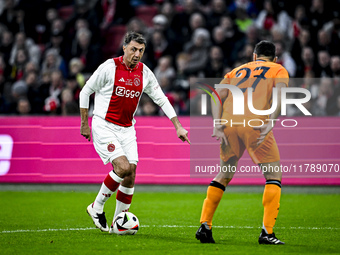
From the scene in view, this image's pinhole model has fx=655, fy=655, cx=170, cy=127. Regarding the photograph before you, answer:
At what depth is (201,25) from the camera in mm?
15758

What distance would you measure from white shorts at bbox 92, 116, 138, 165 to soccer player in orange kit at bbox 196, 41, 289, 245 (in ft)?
4.28

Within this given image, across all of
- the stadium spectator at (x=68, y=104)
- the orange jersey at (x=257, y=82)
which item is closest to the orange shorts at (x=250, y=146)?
the orange jersey at (x=257, y=82)

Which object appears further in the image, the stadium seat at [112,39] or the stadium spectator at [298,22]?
the stadium seat at [112,39]

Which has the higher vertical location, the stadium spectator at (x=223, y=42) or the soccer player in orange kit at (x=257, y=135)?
the stadium spectator at (x=223, y=42)

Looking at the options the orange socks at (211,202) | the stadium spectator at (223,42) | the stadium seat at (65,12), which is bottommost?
the orange socks at (211,202)

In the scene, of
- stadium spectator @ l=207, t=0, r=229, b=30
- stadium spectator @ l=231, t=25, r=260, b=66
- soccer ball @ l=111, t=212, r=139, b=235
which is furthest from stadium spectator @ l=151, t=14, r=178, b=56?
soccer ball @ l=111, t=212, r=139, b=235

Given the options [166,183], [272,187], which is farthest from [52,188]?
[272,187]

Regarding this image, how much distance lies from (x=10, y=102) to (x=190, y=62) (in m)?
4.53

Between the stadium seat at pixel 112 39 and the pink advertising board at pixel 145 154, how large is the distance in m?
4.93

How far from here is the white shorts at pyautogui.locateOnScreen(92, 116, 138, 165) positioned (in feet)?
25.9

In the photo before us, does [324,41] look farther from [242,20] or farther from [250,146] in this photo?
[250,146]

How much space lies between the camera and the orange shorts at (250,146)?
279 inches

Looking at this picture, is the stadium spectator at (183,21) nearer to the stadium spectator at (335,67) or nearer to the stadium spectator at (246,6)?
the stadium spectator at (246,6)

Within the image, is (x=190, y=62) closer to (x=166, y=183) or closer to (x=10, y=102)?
(x=166, y=183)
